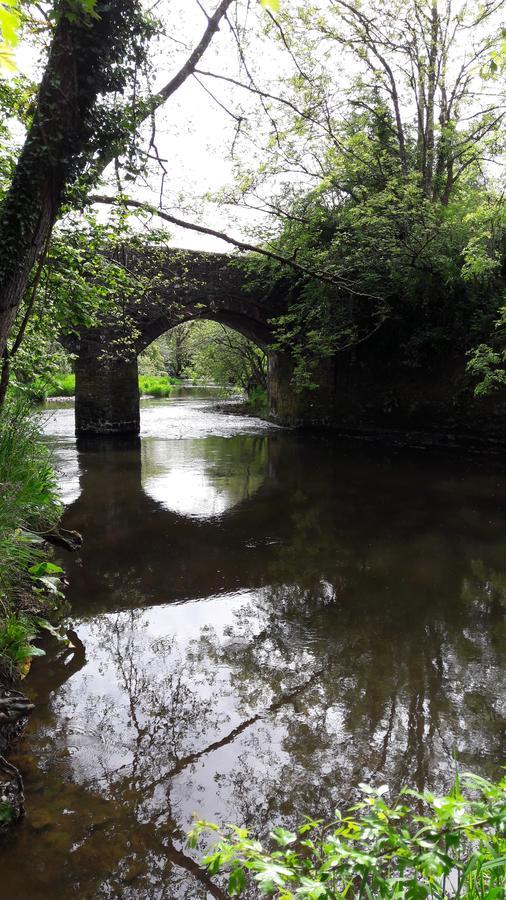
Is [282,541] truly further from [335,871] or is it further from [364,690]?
[335,871]

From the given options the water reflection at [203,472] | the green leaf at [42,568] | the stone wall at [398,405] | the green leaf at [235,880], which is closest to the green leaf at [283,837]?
the green leaf at [235,880]

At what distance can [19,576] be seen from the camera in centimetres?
388

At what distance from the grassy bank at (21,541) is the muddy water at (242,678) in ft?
0.87

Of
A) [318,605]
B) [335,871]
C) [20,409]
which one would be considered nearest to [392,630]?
[318,605]

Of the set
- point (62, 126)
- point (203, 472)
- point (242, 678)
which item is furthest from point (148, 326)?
point (242, 678)

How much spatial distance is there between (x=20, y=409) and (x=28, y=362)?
479 mm

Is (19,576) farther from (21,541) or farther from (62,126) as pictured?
(62,126)

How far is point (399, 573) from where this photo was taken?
5.08 meters

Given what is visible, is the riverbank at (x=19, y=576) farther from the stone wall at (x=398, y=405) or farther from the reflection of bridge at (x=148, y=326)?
the stone wall at (x=398, y=405)

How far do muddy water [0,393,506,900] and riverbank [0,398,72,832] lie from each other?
15 cm

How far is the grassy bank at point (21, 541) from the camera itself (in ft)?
10.5

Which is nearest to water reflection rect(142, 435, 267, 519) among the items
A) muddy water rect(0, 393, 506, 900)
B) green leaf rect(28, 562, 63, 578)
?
muddy water rect(0, 393, 506, 900)

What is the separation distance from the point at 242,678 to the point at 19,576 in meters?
1.72

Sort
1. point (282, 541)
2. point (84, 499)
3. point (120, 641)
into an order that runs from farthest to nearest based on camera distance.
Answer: point (84, 499)
point (282, 541)
point (120, 641)
